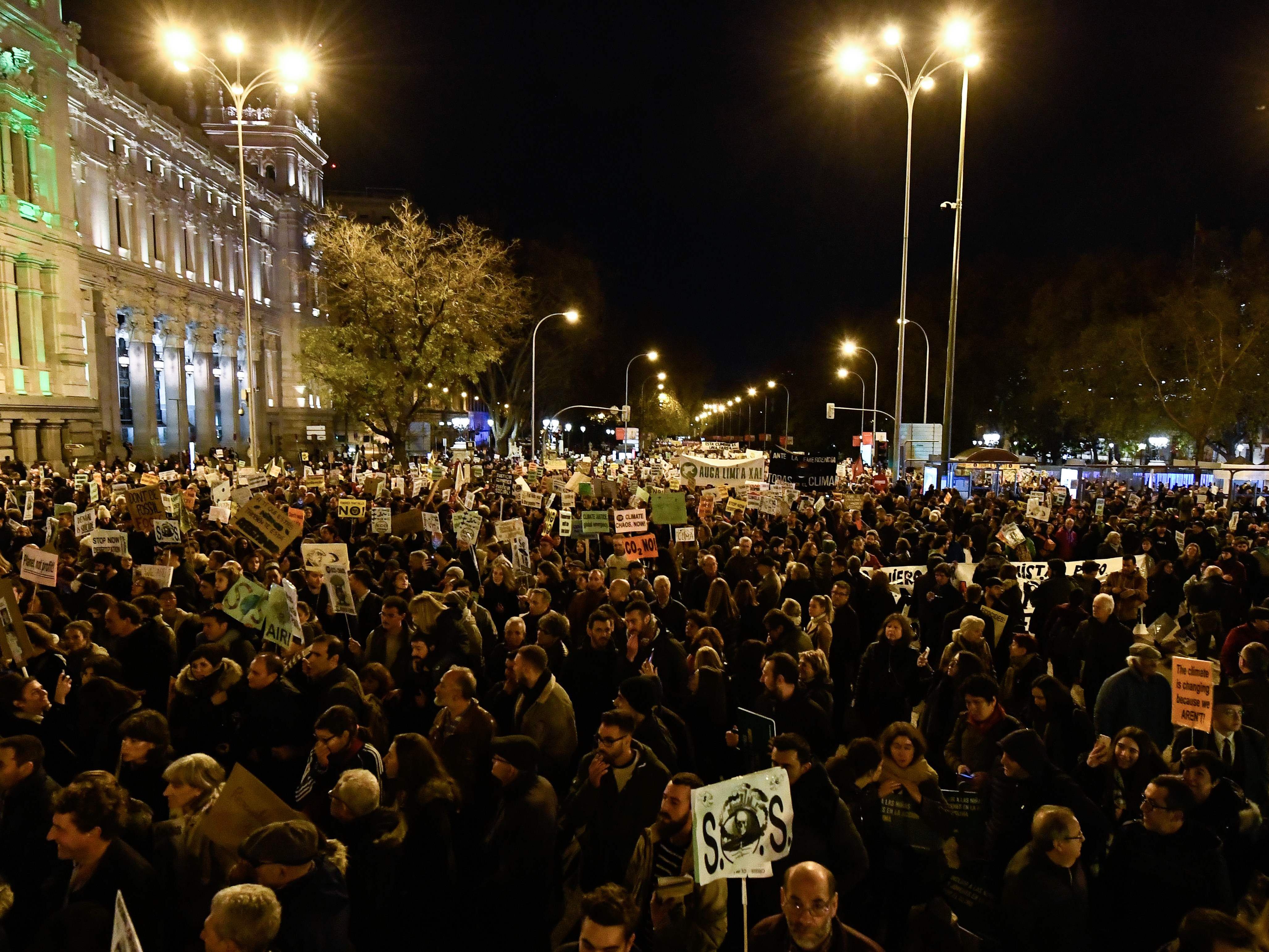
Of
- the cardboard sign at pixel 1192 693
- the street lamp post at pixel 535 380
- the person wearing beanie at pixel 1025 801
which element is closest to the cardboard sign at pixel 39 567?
the person wearing beanie at pixel 1025 801

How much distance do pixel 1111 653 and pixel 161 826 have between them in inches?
272

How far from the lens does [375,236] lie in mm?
33469

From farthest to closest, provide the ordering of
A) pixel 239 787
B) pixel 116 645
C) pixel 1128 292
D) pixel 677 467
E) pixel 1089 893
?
pixel 1128 292, pixel 677 467, pixel 116 645, pixel 1089 893, pixel 239 787

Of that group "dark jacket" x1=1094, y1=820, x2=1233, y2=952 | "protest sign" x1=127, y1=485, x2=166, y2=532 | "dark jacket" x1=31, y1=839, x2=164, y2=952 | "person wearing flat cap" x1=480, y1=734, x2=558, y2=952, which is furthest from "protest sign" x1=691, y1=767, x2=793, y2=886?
"protest sign" x1=127, y1=485, x2=166, y2=532

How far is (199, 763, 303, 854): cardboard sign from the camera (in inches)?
147

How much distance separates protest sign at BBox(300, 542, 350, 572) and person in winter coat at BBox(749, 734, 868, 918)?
5929 millimetres

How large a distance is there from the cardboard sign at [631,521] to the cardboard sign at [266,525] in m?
4.03

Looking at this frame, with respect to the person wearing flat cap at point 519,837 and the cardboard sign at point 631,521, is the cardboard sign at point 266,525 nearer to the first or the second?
the cardboard sign at point 631,521

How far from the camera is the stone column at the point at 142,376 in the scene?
4456 centimetres

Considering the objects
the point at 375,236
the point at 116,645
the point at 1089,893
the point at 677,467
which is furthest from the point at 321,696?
the point at 375,236

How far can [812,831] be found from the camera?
3.96 m

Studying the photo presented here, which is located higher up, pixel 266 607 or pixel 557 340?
pixel 557 340

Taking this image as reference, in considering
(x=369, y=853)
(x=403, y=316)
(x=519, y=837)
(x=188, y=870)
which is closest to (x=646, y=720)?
(x=519, y=837)

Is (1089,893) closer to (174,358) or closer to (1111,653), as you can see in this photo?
(1111,653)
